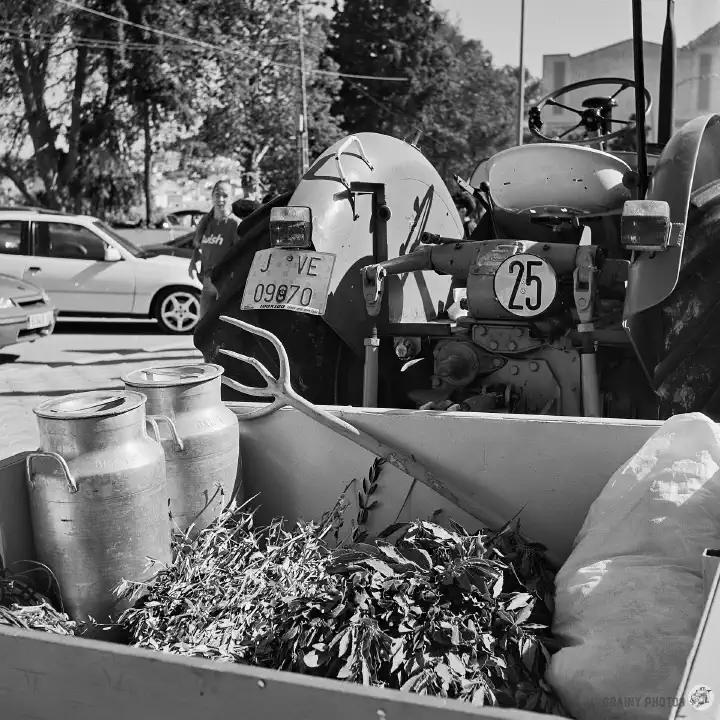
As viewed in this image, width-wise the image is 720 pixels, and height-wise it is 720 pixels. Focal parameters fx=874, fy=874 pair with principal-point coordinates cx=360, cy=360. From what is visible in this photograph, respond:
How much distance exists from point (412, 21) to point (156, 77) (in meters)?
21.7

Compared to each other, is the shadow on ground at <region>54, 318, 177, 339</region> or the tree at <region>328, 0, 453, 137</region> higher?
the tree at <region>328, 0, 453, 137</region>

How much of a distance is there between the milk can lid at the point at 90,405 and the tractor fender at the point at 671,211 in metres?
1.69

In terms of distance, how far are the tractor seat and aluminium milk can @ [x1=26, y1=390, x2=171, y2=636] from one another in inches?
79.9

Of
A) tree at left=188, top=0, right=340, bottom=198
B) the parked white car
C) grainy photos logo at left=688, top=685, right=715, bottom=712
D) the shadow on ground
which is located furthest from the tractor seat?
tree at left=188, top=0, right=340, bottom=198

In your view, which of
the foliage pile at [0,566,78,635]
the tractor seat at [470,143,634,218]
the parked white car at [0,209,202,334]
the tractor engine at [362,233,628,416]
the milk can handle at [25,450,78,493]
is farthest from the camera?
the parked white car at [0,209,202,334]

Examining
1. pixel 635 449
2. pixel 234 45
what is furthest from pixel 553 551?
pixel 234 45

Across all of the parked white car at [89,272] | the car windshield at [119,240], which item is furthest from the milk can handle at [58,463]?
the car windshield at [119,240]

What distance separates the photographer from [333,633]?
1.98 metres

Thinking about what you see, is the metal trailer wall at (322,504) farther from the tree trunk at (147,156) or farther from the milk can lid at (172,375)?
the tree trunk at (147,156)

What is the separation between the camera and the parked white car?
35.7 ft

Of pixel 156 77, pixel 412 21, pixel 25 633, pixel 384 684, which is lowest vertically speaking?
pixel 384 684

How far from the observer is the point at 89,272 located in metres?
11.0

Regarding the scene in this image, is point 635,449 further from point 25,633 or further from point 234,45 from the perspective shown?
point 234,45

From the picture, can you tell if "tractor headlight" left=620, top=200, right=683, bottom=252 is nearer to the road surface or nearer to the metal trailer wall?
the metal trailer wall
